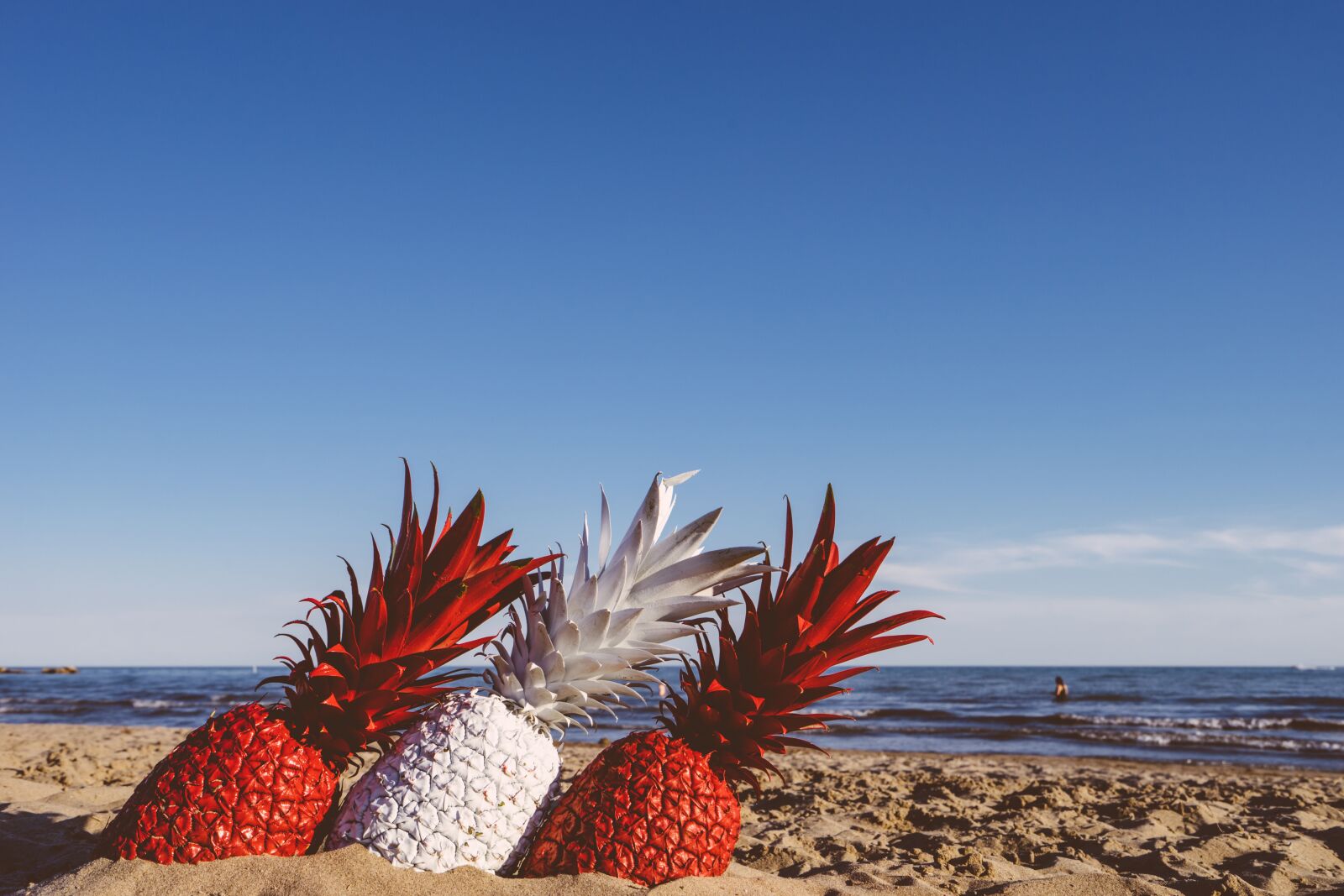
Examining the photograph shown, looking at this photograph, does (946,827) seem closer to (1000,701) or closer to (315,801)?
(315,801)

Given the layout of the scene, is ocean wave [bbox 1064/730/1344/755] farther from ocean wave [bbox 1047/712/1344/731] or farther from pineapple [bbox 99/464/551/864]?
pineapple [bbox 99/464/551/864]

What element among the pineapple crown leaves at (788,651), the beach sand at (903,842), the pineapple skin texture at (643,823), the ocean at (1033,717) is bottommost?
the ocean at (1033,717)

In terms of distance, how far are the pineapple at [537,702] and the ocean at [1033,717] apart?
16.7 feet

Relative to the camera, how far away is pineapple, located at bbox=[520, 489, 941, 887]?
264cm

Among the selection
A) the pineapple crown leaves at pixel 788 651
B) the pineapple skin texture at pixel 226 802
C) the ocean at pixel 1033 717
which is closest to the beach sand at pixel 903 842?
the pineapple skin texture at pixel 226 802

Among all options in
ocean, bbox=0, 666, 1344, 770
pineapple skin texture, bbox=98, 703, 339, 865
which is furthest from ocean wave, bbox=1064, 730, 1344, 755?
pineapple skin texture, bbox=98, 703, 339, 865

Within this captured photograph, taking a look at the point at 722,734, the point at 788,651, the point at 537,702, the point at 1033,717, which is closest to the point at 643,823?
the point at 722,734

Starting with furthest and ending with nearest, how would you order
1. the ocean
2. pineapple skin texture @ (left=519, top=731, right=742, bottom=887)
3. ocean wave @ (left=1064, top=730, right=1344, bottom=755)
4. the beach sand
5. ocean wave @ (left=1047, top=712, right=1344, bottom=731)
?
ocean wave @ (left=1047, top=712, right=1344, bottom=731)
the ocean
ocean wave @ (left=1064, top=730, right=1344, bottom=755)
pineapple skin texture @ (left=519, top=731, right=742, bottom=887)
the beach sand

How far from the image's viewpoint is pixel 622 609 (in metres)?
2.62

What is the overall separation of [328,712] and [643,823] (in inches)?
42.3

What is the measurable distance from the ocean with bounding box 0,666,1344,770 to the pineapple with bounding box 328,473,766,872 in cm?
508

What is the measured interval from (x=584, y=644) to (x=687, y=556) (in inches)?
16.7

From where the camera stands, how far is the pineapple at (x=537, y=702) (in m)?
2.55

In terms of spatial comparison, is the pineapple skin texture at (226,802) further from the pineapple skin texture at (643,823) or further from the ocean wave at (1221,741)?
the ocean wave at (1221,741)
